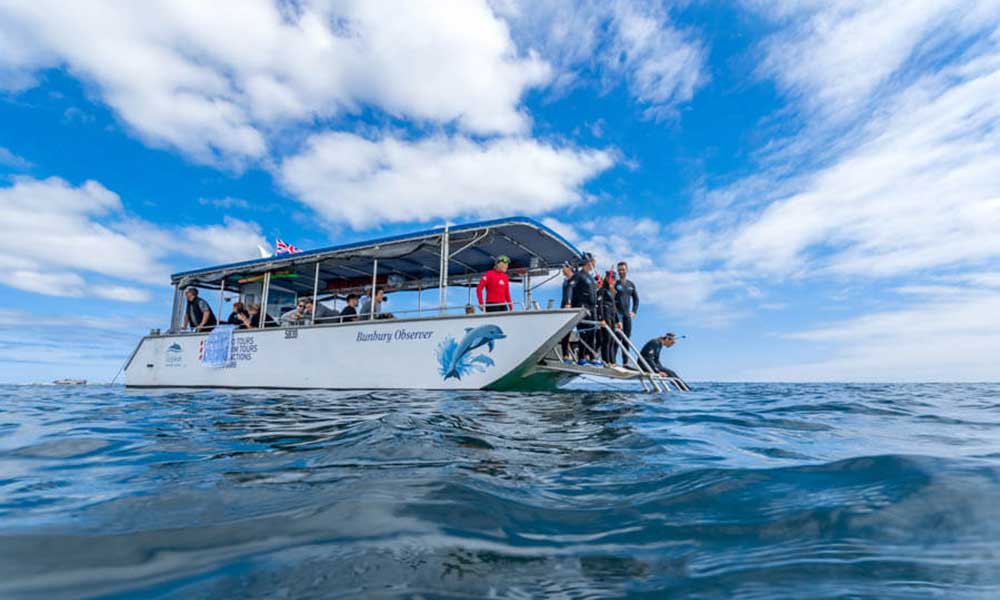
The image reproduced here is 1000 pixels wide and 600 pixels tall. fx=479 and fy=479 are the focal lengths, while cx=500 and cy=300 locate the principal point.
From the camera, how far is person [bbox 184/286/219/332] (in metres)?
11.6

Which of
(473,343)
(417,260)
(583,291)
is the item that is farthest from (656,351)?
(417,260)

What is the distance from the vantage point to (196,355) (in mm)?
11516

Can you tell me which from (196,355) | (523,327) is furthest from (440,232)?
(196,355)

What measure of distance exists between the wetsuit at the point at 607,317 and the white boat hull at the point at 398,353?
4.60ft

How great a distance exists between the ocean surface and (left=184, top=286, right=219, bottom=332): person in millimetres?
9606

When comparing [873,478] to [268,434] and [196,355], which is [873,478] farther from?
[196,355]

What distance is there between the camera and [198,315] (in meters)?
11.8

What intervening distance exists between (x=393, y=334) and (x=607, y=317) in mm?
3960

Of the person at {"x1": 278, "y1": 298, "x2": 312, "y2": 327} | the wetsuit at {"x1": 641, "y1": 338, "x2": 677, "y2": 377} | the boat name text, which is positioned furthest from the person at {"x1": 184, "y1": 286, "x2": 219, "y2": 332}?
the wetsuit at {"x1": 641, "y1": 338, "x2": 677, "y2": 377}

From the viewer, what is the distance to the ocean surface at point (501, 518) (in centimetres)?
109

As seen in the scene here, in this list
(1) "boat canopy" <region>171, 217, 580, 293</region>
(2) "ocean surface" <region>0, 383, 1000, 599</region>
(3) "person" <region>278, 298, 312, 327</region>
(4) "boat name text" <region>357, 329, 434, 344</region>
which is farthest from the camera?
(3) "person" <region>278, 298, 312, 327</region>

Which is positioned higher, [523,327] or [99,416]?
[523,327]

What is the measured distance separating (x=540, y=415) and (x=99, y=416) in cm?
457

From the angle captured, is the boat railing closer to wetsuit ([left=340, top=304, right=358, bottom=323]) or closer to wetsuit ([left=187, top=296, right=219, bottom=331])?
wetsuit ([left=340, top=304, right=358, bottom=323])
